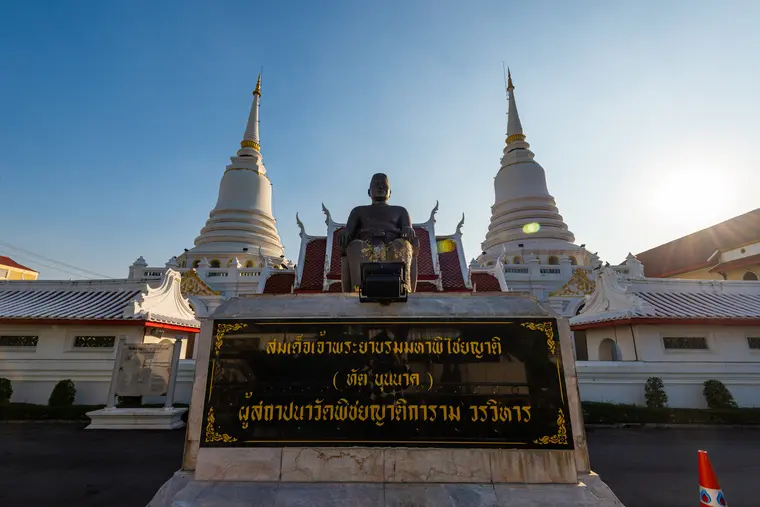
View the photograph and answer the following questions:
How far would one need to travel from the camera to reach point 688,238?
3434 centimetres

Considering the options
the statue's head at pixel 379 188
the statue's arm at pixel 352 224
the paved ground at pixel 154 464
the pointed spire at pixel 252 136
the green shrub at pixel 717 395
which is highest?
the pointed spire at pixel 252 136

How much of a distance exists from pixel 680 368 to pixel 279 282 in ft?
43.7

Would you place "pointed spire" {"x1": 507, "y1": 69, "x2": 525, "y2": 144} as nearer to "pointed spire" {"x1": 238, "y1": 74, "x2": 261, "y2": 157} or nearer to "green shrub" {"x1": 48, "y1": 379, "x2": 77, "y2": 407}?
"pointed spire" {"x1": 238, "y1": 74, "x2": 261, "y2": 157}

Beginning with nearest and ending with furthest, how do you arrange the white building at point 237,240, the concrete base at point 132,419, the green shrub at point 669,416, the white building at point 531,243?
the concrete base at point 132,419
the green shrub at point 669,416
the white building at point 531,243
the white building at point 237,240

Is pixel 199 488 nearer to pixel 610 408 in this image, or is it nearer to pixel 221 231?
pixel 610 408

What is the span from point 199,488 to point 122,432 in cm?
661

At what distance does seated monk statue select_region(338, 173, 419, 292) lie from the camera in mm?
5445

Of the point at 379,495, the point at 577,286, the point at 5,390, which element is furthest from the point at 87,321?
the point at 577,286

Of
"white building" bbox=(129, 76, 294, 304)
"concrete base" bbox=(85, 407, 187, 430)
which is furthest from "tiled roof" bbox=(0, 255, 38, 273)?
"concrete base" bbox=(85, 407, 187, 430)

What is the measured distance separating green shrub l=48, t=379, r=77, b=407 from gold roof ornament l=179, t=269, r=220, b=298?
321 inches

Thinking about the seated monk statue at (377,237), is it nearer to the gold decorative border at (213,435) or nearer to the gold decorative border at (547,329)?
the gold decorative border at (547,329)

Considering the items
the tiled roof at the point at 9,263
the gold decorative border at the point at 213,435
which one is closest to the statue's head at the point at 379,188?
the gold decorative border at the point at 213,435

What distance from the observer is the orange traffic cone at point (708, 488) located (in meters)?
3.00

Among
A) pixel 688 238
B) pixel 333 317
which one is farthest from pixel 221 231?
pixel 688 238
